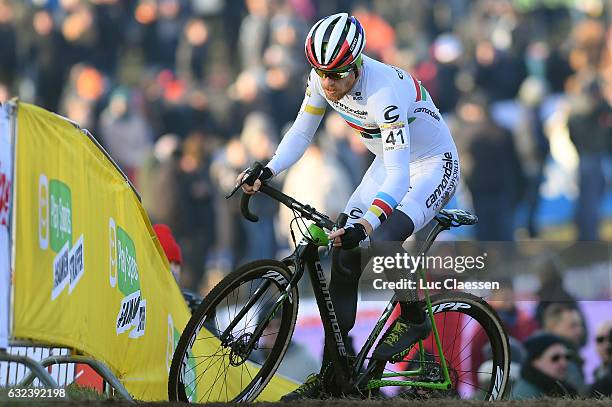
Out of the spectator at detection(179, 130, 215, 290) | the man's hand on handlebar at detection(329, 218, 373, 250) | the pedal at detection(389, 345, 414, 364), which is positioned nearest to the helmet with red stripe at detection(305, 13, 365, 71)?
the man's hand on handlebar at detection(329, 218, 373, 250)

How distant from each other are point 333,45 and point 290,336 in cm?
168

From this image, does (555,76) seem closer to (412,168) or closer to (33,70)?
(33,70)

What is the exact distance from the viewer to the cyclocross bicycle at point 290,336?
6.29 m

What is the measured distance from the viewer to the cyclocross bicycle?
6.29 metres

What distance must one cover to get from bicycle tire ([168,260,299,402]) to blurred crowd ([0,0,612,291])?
8.16 meters

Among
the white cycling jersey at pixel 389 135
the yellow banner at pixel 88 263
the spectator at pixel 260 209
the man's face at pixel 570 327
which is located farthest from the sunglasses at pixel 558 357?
the spectator at pixel 260 209

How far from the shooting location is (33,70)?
17.3m

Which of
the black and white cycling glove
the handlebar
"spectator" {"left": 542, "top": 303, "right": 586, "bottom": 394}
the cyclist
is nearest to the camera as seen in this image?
the black and white cycling glove

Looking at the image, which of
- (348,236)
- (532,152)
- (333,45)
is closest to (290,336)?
(348,236)

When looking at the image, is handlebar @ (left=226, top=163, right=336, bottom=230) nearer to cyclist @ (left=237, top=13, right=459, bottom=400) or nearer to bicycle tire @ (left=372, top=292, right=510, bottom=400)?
cyclist @ (left=237, top=13, right=459, bottom=400)

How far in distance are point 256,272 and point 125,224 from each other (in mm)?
1354

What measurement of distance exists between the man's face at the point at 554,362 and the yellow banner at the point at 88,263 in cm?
378

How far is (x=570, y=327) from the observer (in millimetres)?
11492

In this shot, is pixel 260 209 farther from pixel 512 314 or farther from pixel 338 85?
pixel 338 85
